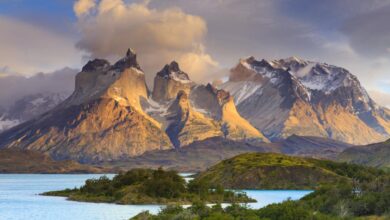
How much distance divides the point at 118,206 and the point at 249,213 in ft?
258

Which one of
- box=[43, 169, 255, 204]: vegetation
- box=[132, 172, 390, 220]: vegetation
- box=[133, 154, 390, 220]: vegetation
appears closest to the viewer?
box=[132, 172, 390, 220]: vegetation

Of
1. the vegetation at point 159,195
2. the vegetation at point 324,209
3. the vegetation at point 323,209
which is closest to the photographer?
the vegetation at point 323,209

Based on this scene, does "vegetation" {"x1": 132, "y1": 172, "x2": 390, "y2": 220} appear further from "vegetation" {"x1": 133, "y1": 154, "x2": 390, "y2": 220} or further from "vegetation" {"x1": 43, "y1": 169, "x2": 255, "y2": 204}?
"vegetation" {"x1": 43, "y1": 169, "x2": 255, "y2": 204}

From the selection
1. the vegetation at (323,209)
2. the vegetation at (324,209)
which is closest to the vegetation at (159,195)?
the vegetation at (323,209)

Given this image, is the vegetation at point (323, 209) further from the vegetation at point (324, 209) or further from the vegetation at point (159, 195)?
the vegetation at point (159, 195)

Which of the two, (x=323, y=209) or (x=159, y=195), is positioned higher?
(x=159, y=195)

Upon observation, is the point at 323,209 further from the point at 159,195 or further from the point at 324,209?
the point at 159,195

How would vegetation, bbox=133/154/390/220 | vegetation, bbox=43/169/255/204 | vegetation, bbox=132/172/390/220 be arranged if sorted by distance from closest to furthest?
1. vegetation, bbox=132/172/390/220
2. vegetation, bbox=133/154/390/220
3. vegetation, bbox=43/169/255/204

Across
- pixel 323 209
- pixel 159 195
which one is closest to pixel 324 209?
pixel 323 209

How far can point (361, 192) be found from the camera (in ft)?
403

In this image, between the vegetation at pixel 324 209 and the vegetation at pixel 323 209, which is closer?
the vegetation at pixel 323 209

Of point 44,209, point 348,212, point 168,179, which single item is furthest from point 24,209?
point 348,212

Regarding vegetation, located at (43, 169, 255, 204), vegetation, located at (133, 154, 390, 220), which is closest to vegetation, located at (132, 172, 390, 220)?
vegetation, located at (133, 154, 390, 220)

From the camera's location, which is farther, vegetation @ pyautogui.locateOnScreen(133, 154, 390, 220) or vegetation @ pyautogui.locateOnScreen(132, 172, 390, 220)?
vegetation @ pyautogui.locateOnScreen(133, 154, 390, 220)
